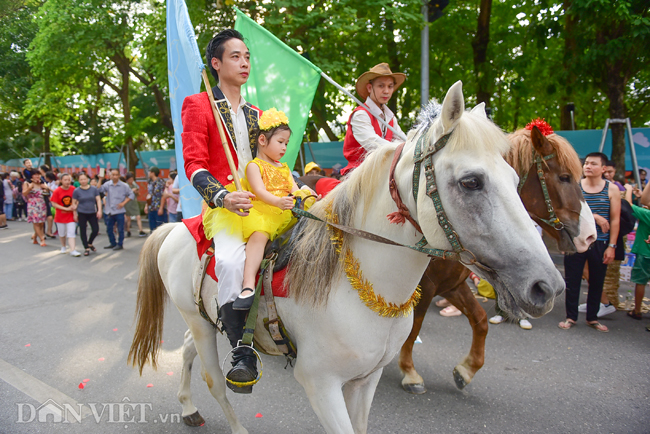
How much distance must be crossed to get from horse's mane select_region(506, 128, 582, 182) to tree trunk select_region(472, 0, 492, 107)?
26.7 feet

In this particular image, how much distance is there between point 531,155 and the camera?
3.26 metres

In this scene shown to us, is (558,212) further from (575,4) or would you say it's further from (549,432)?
(575,4)

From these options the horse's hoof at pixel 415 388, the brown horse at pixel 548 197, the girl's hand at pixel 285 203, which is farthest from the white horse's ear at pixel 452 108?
the horse's hoof at pixel 415 388

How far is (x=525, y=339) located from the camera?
461 centimetres

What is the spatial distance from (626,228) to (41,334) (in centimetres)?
750

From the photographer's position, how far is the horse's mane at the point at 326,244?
1.93 metres

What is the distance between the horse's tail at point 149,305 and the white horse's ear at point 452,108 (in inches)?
92.1

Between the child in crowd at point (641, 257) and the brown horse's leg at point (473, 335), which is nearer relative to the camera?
the brown horse's leg at point (473, 335)

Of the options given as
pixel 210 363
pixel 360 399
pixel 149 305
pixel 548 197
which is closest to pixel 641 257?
pixel 548 197

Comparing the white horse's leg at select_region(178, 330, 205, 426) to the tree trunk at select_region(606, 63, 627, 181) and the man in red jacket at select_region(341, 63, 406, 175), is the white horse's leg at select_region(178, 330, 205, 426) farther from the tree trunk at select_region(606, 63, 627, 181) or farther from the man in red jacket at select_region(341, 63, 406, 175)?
the tree trunk at select_region(606, 63, 627, 181)

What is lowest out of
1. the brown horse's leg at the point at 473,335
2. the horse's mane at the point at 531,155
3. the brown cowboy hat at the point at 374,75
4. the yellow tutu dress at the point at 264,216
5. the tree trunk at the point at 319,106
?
the brown horse's leg at the point at 473,335

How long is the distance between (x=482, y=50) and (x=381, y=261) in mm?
10890

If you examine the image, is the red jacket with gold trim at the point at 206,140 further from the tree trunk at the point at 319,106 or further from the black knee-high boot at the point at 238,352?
the tree trunk at the point at 319,106

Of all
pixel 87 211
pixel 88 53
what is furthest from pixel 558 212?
pixel 88 53
